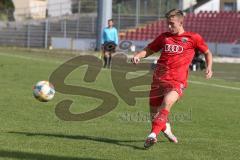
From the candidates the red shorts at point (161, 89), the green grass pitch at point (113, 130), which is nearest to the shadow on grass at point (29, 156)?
the green grass pitch at point (113, 130)

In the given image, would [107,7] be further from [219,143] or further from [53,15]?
[219,143]

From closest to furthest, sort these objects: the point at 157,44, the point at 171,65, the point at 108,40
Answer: the point at 171,65 < the point at 157,44 < the point at 108,40

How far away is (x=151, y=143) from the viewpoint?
29.4 ft

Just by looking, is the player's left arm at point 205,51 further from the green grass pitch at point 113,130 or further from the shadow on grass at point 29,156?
the shadow on grass at point 29,156

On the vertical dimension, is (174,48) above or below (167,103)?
above

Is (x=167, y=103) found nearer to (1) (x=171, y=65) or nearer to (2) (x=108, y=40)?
(1) (x=171, y=65)

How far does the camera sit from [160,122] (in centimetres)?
929

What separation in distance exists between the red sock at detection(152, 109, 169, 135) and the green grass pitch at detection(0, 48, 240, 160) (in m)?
0.27

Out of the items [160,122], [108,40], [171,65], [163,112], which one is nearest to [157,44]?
[171,65]

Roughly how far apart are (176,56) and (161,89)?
1.75 feet

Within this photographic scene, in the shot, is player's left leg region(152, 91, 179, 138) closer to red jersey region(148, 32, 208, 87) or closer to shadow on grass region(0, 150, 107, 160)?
red jersey region(148, 32, 208, 87)

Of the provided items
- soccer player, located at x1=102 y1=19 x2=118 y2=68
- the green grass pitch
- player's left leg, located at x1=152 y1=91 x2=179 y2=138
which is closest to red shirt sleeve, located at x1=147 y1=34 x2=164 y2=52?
player's left leg, located at x1=152 y1=91 x2=179 y2=138

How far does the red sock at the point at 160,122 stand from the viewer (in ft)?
30.4

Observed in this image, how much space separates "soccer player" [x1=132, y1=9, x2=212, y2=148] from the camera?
9.41m
